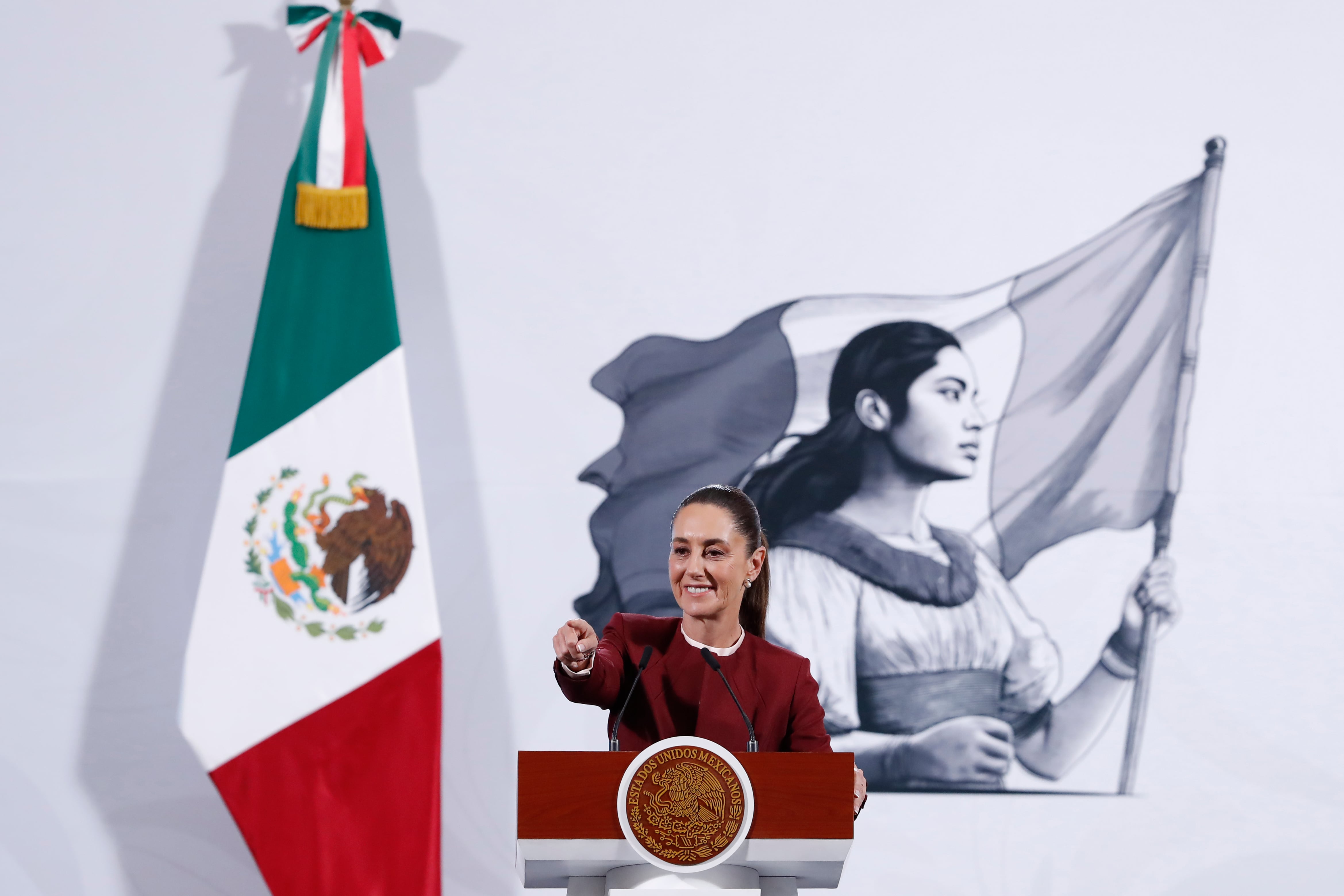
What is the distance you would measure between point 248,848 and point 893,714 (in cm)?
164

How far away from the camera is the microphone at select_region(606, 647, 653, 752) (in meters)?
1.71

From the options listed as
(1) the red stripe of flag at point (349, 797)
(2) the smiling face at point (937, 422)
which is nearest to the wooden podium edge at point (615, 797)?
(1) the red stripe of flag at point (349, 797)

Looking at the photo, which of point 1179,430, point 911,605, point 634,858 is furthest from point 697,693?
point 1179,430

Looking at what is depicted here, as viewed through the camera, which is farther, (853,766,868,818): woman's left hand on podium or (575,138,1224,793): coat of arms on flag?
(575,138,1224,793): coat of arms on flag

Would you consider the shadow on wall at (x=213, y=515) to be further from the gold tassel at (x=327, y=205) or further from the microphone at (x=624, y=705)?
the microphone at (x=624, y=705)

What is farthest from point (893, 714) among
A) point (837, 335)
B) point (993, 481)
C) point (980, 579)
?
point (837, 335)

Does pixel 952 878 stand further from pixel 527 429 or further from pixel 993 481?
pixel 527 429

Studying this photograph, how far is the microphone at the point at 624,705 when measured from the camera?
1709 millimetres

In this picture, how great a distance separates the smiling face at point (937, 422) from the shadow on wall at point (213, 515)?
1137 millimetres

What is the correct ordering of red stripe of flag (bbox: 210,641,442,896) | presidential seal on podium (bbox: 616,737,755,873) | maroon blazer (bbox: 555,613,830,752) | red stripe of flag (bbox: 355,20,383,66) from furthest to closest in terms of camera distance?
red stripe of flag (bbox: 355,20,383,66)
red stripe of flag (bbox: 210,641,442,896)
maroon blazer (bbox: 555,613,830,752)
presidential seal on podium (bbox: 616,737,755,873)

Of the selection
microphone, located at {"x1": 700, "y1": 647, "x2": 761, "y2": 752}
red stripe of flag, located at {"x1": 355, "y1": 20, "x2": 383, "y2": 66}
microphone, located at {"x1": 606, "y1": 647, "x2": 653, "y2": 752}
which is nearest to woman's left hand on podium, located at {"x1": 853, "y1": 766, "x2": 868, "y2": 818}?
microphone, located at {"x1": 700, "y1": 647, "x2": 761, "y2": 752}

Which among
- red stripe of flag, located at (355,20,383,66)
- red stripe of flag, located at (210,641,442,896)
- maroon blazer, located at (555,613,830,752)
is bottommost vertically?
red stripe of flag, located at (210,641,442,896)

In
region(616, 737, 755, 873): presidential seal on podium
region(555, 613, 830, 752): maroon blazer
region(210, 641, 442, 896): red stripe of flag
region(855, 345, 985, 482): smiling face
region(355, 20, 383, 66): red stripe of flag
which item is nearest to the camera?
region(616, 737, 755, 873): presidential seal on podium

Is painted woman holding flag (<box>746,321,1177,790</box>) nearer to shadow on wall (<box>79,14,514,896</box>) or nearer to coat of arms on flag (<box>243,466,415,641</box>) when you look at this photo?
shadow on wall (<box>79,14,514,896</box>)
